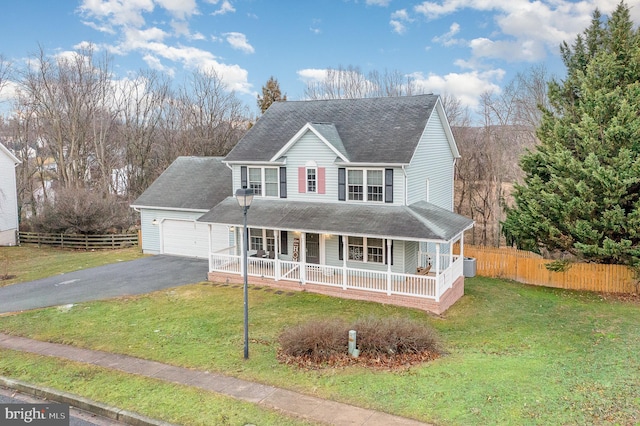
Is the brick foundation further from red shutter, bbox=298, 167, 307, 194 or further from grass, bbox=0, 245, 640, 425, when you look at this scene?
red shutter, bbox=298, 167, 307, 194

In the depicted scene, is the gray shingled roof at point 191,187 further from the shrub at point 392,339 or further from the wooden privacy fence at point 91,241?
the shrub at point 392,339

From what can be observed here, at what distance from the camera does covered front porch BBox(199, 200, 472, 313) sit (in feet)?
51.0

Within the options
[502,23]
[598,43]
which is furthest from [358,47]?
[598,43]

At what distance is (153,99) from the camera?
45469 millimetres

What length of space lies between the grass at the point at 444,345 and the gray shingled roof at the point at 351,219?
2595mm

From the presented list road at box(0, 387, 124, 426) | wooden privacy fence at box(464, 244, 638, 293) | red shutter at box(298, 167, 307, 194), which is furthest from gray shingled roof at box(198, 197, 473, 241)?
road at box(0, 387, 124, 426)

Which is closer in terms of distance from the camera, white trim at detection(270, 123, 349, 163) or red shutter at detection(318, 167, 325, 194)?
white trim at detection(270, 123, 349, 163)

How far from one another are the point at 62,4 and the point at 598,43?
106 feet

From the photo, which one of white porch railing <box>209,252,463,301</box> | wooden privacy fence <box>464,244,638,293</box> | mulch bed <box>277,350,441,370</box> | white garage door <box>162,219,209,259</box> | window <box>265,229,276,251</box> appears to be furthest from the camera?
white garage door <box>162,219,209,259</box>

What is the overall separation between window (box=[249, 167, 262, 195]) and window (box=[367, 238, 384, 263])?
5795 mm

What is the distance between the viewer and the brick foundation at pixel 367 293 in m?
15.2

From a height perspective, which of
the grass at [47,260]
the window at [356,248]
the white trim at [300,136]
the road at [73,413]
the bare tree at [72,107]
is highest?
the bare tree at [72,107]

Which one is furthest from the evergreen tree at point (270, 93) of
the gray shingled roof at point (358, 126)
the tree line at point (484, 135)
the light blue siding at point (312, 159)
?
the light blue siding at point (312, 159)

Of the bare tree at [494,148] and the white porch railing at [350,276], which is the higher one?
the bare tree at [494,148]
